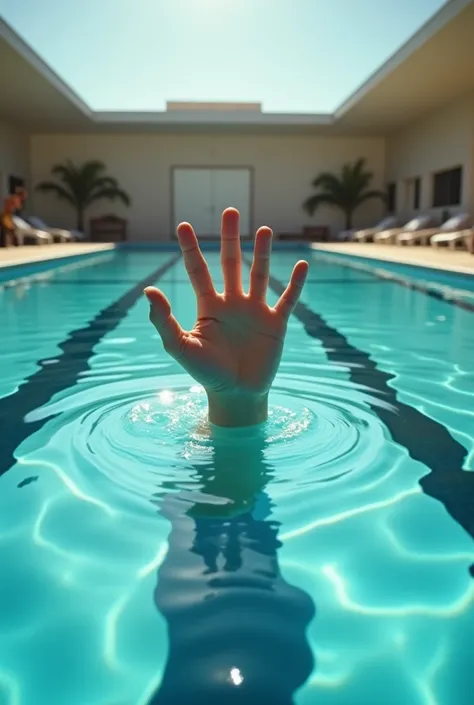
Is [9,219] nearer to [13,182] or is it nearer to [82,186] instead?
[13,182]

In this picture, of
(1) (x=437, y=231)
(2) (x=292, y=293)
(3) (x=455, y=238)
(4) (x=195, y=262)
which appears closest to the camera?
(4) (x=195, y=262)

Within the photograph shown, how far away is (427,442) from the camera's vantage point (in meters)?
2.48

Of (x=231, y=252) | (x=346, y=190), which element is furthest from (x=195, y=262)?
(x=346, y=190)

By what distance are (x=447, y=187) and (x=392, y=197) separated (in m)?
4.06

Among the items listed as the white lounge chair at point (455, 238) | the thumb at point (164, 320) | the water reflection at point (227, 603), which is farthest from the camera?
the white lounge chair at point (455, 238)

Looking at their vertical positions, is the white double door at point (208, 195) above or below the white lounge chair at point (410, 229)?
above

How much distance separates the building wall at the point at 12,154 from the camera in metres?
17.7

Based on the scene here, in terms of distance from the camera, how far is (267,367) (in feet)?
6.75

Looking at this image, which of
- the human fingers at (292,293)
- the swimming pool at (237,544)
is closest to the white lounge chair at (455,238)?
the swimming pool at (237,544)

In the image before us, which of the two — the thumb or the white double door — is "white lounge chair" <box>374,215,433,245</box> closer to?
the white double door

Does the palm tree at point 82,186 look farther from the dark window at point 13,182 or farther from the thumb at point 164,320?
the thumb at point 164,320

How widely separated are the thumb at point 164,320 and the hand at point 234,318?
0.10m

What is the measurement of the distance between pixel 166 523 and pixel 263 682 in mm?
656

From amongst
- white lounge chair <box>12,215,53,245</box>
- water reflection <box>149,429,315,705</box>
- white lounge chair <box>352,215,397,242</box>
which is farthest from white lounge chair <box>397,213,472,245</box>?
water reflection <box>149,429,315,705</box>
